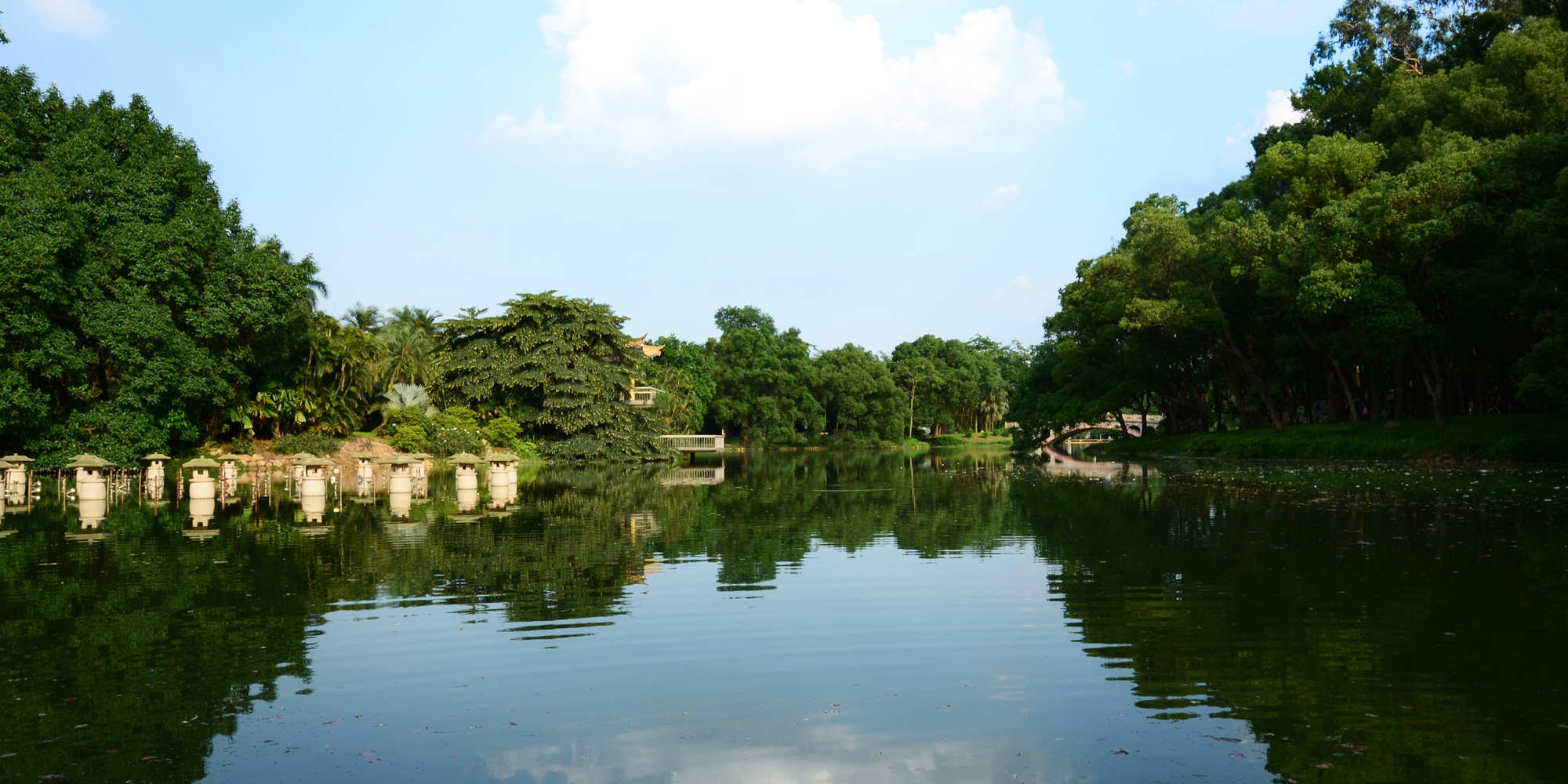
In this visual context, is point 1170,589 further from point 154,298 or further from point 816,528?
point 154,298

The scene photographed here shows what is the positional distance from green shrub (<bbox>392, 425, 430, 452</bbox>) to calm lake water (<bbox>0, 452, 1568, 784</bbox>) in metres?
30.9

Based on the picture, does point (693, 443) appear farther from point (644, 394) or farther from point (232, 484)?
point (232, 484)

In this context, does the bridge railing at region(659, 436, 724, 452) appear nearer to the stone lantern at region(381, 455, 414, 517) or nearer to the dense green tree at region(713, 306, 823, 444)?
the dense green tree at region(713, 306, 823, 444)

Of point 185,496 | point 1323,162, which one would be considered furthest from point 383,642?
point 1323,162

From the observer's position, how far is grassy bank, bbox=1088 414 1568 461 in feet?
118

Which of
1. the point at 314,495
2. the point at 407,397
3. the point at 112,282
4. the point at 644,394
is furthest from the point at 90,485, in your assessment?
the point at 644,394

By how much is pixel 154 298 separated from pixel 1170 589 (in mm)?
37019

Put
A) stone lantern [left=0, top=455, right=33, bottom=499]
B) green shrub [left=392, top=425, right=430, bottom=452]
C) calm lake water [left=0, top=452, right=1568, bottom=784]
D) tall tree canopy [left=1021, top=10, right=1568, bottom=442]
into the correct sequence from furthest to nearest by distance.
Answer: green shrub [left=392, top=425, right=430, bottom=452] → tall tree canopy [left=1021, top=10, right=1568, bottom=442] → stone lantern [left=0, top=455, right=33, bottom=499] → calm lake water [left=0, top=452, right=1568, bottom=784]

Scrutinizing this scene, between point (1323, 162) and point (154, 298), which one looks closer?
point (154, 298)

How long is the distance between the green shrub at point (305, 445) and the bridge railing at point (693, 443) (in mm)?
20872

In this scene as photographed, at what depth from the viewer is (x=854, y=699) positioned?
27.2ft

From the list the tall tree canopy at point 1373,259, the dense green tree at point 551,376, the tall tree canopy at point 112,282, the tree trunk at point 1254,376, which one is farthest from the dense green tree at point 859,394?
the tall tree canopy at point 112,282

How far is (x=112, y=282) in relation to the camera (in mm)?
36312

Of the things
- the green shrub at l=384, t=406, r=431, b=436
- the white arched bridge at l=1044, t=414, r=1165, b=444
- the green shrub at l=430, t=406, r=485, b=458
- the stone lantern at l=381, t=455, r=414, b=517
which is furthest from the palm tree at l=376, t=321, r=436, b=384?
the white arched bridge at l=1044, t=414, r=1165, b=444
